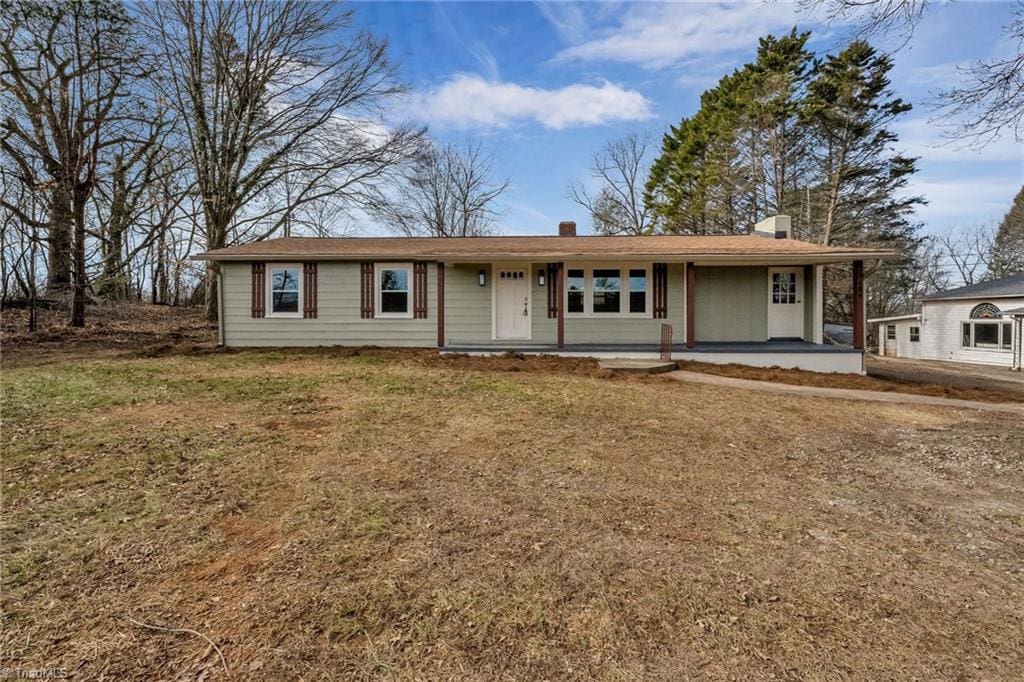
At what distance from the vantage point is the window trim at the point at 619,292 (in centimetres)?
1179

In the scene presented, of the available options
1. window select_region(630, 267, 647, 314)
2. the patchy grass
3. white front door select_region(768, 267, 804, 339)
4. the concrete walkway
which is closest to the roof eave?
white front door select_region(768, 267, 804, 339)

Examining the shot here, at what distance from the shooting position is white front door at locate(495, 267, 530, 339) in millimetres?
12023

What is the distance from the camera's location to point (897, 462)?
4.48 metres

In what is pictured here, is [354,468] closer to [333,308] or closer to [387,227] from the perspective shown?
[333,308]

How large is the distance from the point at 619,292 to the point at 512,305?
2.70 m

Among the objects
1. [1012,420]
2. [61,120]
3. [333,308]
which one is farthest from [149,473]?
[61,120]

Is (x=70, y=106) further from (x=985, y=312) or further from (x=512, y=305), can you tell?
(x=985, y=312)

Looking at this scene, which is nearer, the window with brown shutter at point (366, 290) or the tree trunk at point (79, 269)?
the window with brown shutter at point (366, 290)

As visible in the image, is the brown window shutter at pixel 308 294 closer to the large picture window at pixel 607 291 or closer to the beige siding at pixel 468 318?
the beige siding at pixel 468 318

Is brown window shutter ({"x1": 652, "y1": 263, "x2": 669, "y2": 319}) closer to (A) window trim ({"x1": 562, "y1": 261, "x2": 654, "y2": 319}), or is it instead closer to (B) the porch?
(A) window trim ({"x1": 562, "y1": 261, "x2": 654, "y2": 319})

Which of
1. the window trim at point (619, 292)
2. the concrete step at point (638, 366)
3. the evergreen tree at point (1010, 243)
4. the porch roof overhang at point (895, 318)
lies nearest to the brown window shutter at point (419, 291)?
the window trim at point (619, 292)

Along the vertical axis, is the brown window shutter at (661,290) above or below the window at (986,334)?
above

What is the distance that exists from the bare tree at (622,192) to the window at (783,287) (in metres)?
16.8

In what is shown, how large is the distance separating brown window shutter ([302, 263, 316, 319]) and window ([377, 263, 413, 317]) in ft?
5.35
